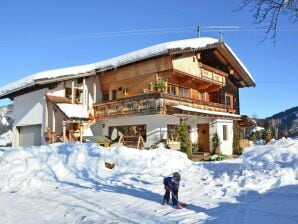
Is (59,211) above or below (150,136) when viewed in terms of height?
below

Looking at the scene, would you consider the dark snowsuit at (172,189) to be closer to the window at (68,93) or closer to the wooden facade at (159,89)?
the wooden facade at (159,89)

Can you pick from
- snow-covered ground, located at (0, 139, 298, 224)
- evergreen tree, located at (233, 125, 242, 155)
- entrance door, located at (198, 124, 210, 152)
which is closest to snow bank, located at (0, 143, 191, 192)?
snow-covered ground, located at (0, 139, 298, 224)

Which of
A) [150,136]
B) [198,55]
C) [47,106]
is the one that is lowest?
[150,136]

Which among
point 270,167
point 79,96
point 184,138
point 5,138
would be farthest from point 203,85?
point 5,138

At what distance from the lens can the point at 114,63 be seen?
76.0 ft

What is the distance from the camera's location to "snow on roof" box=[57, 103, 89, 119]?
20828 millimetres

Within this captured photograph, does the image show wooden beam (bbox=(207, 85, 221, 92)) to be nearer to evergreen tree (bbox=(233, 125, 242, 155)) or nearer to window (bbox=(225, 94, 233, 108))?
window (bbox=(225, 94, 233, 108))

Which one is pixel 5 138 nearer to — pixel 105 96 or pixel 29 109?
pixel 29 109

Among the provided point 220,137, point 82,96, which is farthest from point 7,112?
point 220,137

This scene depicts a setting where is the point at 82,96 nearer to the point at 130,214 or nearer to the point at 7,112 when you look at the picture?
the point at 130,214

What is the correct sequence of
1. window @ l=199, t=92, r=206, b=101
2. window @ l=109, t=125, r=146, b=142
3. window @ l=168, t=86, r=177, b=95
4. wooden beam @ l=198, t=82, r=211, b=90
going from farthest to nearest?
window @ l=199, t=92, r=206, b=101
wooden beam @ l=198, t=82, r=211, b=90
window @ l=168, t=86, r=177, b=95
window @ l=109, t=125, r=146, b=142

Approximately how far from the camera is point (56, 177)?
12.3 meters

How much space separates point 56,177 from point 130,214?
5873 millimetres

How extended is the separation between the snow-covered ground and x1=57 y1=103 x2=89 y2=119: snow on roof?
18.0 feet
